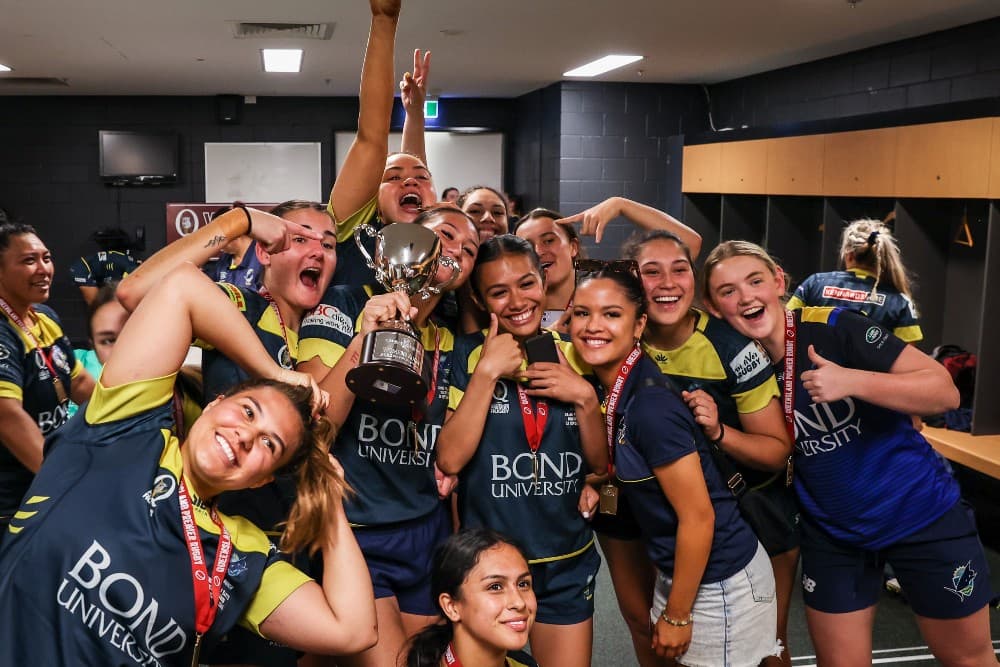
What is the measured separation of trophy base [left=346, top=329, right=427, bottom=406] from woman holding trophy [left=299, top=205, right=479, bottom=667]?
0.18 m

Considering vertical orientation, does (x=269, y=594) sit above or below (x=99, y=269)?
below

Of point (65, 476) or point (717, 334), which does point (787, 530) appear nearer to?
point (717, 334)

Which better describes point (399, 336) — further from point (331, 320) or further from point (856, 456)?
point (856, 456)

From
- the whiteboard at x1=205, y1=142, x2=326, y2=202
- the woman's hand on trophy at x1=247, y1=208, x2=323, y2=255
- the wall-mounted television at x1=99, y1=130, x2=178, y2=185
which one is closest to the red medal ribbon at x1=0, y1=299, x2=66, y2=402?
the woman's hand on trophy at x1=247, y1=208, x2=323, y2=255

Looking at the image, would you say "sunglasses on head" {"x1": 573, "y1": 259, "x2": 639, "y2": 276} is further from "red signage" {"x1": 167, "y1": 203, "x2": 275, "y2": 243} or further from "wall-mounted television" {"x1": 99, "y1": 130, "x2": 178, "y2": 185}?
"wall-mounted television" {"x1": 99, "y1": 130, "x2": 178, "y2": 185}

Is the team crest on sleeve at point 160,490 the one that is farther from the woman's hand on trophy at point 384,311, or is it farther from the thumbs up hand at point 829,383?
the thumbs up hand at point 829,383

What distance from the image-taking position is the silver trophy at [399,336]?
1.68m

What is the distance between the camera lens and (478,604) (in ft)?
6.51

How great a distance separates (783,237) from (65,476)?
20.1ft

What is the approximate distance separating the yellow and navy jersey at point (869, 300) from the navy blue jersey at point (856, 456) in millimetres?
2076

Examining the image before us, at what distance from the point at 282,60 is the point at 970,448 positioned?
18.8 ft

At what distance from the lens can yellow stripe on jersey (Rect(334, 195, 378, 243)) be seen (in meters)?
2.53

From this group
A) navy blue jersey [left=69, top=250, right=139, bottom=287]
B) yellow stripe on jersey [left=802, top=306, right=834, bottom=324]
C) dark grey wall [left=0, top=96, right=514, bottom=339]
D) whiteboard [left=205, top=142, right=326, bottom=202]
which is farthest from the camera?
whiteboard [left=205, top=142, right=326, bottom=202]

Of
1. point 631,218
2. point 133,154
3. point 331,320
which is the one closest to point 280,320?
point 331,320
